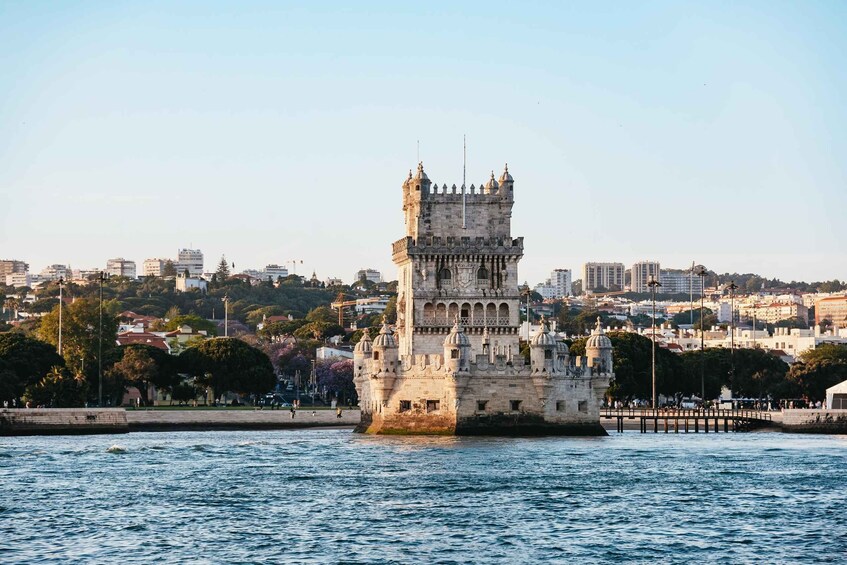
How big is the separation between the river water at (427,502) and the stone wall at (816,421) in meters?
16.9

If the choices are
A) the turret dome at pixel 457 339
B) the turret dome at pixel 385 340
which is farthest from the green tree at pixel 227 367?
the turret dome at pixel 457 339

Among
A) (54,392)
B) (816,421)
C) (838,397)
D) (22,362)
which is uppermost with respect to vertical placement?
(22,362)

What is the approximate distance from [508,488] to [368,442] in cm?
2758

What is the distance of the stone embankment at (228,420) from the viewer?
119500 mm

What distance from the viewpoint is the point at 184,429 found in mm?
120250

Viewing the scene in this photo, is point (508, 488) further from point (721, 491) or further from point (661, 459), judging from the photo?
point (661, 459)

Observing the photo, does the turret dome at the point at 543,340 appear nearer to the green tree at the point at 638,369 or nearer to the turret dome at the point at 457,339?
the turret dome at the point at 457,339

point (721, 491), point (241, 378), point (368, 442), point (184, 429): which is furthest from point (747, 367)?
point (721, 491)

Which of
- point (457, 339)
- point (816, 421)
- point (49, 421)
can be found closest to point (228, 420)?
point (49, 421)

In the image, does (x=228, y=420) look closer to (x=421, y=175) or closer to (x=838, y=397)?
(x=421, y=175)

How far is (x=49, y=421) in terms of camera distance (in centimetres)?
10631

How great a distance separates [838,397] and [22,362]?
58229 millimetres

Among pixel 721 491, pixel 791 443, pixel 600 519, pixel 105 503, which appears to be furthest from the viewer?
pixel 791 443

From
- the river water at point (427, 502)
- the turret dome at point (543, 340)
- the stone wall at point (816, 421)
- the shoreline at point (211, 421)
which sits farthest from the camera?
the stone wall at point (816, 421)
